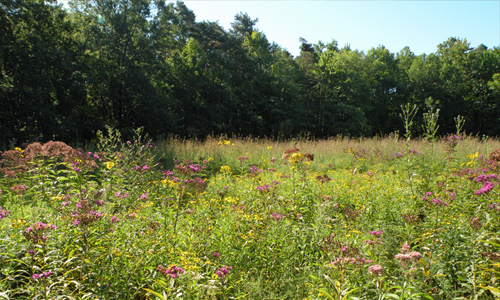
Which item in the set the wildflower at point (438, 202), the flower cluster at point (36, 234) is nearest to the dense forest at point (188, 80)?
the flower cluster at point (36, 234)

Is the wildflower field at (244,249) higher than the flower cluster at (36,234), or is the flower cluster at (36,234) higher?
the flower cluster at (36,234)

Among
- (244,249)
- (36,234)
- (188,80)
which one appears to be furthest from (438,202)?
(188,80)

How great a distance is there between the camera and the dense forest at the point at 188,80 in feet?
43.0

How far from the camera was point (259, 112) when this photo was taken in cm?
2509

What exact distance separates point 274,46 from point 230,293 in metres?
34.1

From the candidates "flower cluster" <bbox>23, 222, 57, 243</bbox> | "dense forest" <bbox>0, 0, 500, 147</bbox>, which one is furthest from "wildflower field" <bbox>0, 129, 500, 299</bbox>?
"dense forest" <bbox>0, 0, 500, 147</bbox>

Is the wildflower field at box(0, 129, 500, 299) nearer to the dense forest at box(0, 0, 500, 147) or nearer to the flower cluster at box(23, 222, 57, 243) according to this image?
the flower cluster at box(23, 222, 57, 243)

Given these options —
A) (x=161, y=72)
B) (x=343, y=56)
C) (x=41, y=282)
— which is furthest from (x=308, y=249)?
(x=343, y=56)

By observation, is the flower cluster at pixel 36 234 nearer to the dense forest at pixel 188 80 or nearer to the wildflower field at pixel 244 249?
the wildflower field at pixel 244 249

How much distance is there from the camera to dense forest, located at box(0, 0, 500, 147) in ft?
43.0

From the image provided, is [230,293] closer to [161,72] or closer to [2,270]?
[2,270]

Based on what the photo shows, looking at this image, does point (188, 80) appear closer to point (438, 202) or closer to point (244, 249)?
point (244, 249)

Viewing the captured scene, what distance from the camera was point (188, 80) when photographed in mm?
21922

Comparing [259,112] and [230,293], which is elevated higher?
[259,112]
